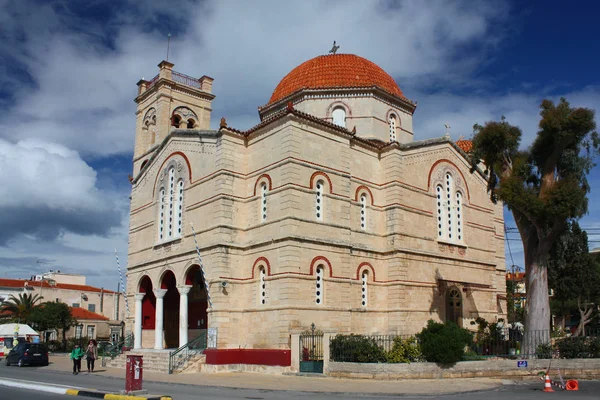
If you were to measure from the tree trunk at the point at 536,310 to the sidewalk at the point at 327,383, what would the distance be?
311 centimetres

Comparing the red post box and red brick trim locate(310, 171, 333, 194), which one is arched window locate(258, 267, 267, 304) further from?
the red post box

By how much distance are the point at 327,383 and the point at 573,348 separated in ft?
32.0

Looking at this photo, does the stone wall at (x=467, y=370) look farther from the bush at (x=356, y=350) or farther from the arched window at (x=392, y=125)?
the arched window at (x=392, y=125)

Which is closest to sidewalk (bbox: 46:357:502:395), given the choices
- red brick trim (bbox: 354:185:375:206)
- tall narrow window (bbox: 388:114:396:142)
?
red brick trim (bbox: 354:185:375:206)

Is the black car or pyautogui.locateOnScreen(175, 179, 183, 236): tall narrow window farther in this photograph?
pyautogui.locateOnScreen(175, 179, 183, 236): tall narrow window

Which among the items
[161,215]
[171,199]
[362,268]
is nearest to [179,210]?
[171,199]

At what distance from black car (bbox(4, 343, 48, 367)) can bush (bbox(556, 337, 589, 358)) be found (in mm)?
21749

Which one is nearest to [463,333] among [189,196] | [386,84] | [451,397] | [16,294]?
[451,397]

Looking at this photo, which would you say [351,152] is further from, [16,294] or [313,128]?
[16,294]

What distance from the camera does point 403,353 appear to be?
1925 cm

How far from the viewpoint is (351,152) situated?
A: 25125 millimetres

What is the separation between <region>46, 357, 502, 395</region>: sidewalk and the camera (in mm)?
15633

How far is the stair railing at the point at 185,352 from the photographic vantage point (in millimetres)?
21611

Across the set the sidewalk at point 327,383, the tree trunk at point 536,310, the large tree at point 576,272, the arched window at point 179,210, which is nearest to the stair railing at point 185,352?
the sidewalk at point 327,383
